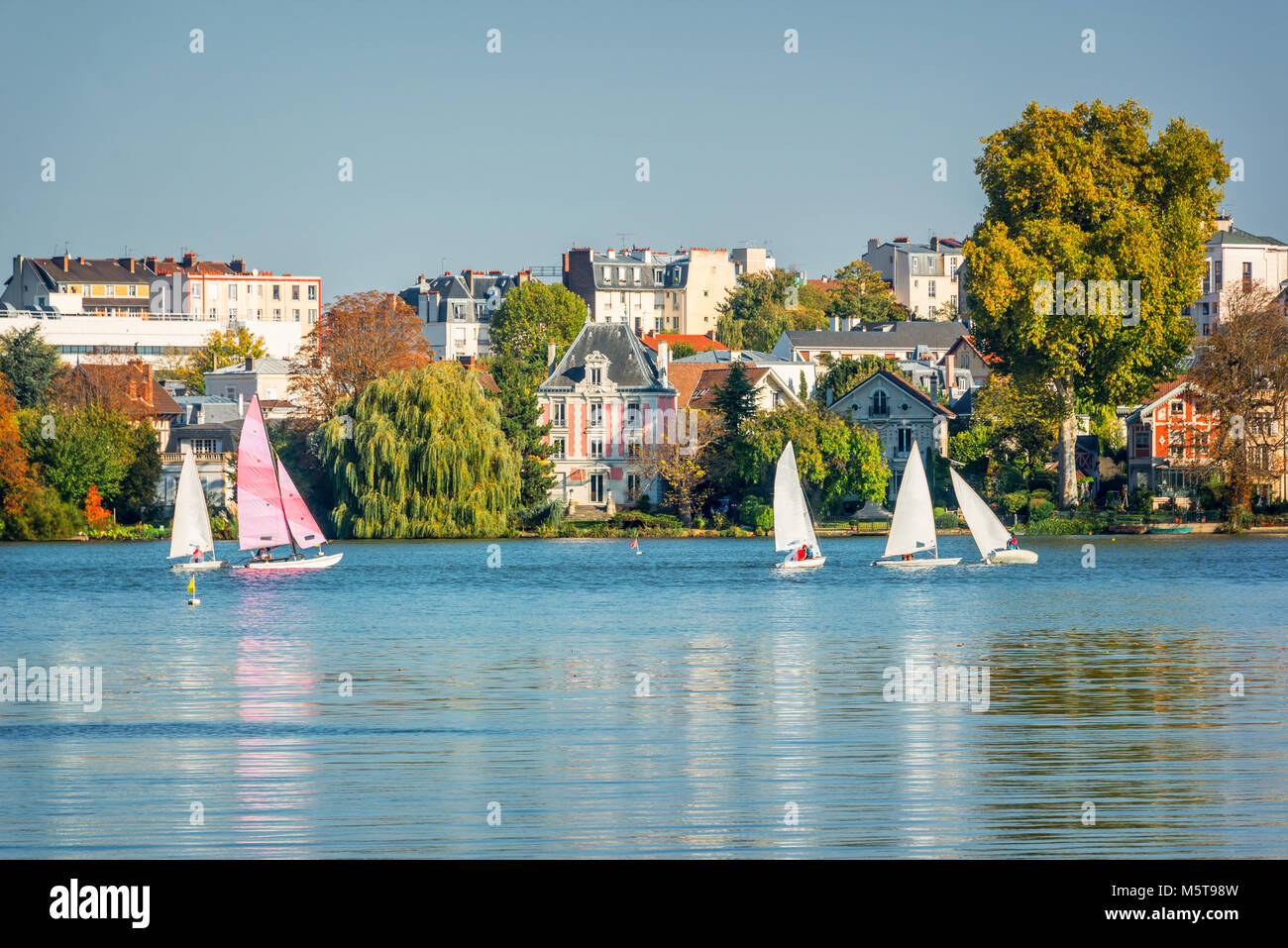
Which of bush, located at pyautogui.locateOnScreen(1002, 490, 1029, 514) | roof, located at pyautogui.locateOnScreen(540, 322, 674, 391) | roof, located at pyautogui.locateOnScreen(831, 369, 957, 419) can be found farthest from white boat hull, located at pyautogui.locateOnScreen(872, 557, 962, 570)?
roof, located at pyautogui.locateOnScreen(540, 322, 674, 391)

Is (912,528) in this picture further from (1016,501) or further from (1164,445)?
(1164,445)

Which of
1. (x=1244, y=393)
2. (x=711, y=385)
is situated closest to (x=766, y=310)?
(x=711, y=385)

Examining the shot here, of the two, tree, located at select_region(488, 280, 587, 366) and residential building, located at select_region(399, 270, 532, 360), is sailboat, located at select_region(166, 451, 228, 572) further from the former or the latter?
residential building, located at select_region(399, 270, 532, 360)

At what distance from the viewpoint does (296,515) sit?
61.0 metres

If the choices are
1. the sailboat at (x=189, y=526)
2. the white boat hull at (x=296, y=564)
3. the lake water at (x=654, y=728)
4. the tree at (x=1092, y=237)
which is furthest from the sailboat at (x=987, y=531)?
the sailboat at (x=189, y=526)

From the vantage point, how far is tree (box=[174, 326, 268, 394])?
434 ft

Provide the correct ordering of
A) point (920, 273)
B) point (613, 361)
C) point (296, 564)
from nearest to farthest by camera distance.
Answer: point (296, 564) < point (613, 361) < point (920, 273)

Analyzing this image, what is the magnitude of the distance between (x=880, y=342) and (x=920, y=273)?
1887 inches

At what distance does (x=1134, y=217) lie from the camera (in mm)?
75312

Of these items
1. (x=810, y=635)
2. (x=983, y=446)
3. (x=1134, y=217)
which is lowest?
(x=810, y=635)
